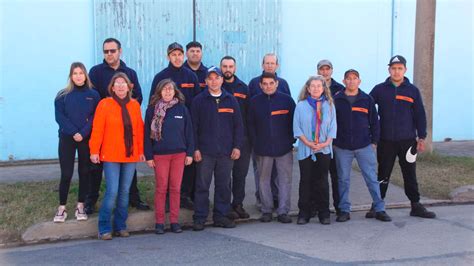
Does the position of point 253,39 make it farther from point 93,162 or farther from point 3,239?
point 3,239

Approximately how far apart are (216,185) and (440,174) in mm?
4662

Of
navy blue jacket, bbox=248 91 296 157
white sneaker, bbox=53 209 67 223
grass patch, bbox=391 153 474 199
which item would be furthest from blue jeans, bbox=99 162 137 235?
grass patch, bbox=391 153 474 199

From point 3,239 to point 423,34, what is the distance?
804cm

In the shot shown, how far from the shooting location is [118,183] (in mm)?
5930

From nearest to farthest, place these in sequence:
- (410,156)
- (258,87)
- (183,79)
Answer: (183,79)
(410,156)
(258,87)

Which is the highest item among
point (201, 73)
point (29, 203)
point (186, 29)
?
point (186, 29)

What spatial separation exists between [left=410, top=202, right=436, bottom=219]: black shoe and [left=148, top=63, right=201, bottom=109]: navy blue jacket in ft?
10.5

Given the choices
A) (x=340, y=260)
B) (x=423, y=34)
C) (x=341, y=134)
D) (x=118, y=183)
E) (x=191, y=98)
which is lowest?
(x=340, y=260)

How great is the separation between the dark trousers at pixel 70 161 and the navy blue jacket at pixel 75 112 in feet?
0.37

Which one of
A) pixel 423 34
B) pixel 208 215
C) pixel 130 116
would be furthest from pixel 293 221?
pixel 423 34

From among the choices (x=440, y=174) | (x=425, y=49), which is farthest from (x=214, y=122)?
(x=425, y=49)

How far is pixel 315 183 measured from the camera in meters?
6.57

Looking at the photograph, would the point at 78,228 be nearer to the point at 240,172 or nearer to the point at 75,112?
the point at 75,112

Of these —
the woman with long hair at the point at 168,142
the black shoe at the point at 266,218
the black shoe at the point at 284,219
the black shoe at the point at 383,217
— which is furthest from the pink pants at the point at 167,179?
the black shoe at the point at 383,217
